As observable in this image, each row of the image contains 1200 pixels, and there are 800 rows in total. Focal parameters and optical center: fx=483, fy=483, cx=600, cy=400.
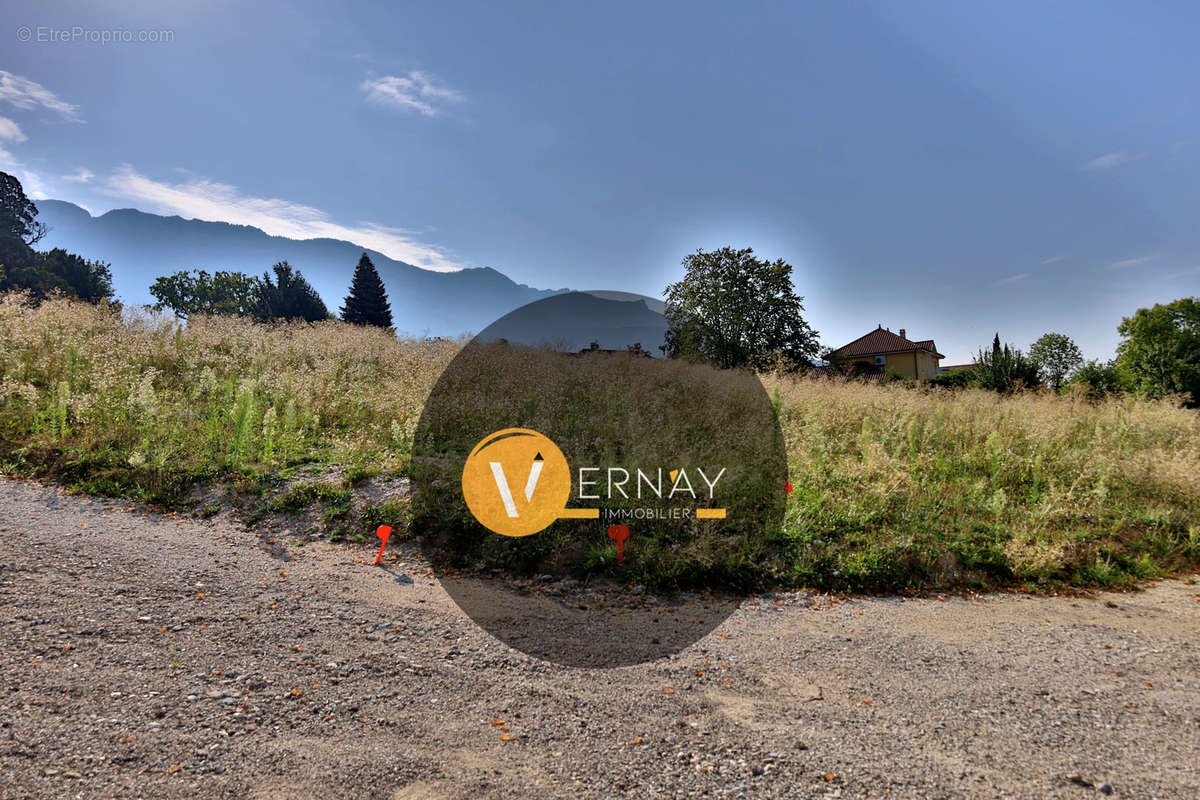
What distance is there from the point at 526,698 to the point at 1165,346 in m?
30.1

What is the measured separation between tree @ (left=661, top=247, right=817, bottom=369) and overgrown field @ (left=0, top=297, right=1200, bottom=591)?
13.1 meters

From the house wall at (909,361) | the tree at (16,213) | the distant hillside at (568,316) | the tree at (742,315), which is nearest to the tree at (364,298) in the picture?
the tree at (16,213)

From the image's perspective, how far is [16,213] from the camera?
33219 millimetres

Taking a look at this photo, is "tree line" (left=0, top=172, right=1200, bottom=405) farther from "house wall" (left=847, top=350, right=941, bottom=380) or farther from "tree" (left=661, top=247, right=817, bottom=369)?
"house wall" (left=847, top=350, right=941, bottom=380)

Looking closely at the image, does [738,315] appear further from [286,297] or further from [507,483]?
[286,297]

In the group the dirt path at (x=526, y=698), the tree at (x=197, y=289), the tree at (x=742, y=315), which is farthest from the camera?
the tree at (x=197, y=289)

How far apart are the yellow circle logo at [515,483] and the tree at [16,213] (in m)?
45.2

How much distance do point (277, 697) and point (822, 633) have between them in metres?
3.50

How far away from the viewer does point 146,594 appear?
352 centimetres

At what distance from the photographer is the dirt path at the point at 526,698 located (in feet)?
7.06

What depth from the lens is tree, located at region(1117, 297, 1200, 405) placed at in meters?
16.8

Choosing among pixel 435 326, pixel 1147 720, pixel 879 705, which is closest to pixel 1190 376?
pixel 1147 720

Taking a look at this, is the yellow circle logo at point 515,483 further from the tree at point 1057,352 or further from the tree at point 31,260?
the tree at point 1057,352

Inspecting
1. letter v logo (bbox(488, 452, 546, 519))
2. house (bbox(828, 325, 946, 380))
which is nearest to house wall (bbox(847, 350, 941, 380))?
house (bbox(828, 325, 946, 380))
